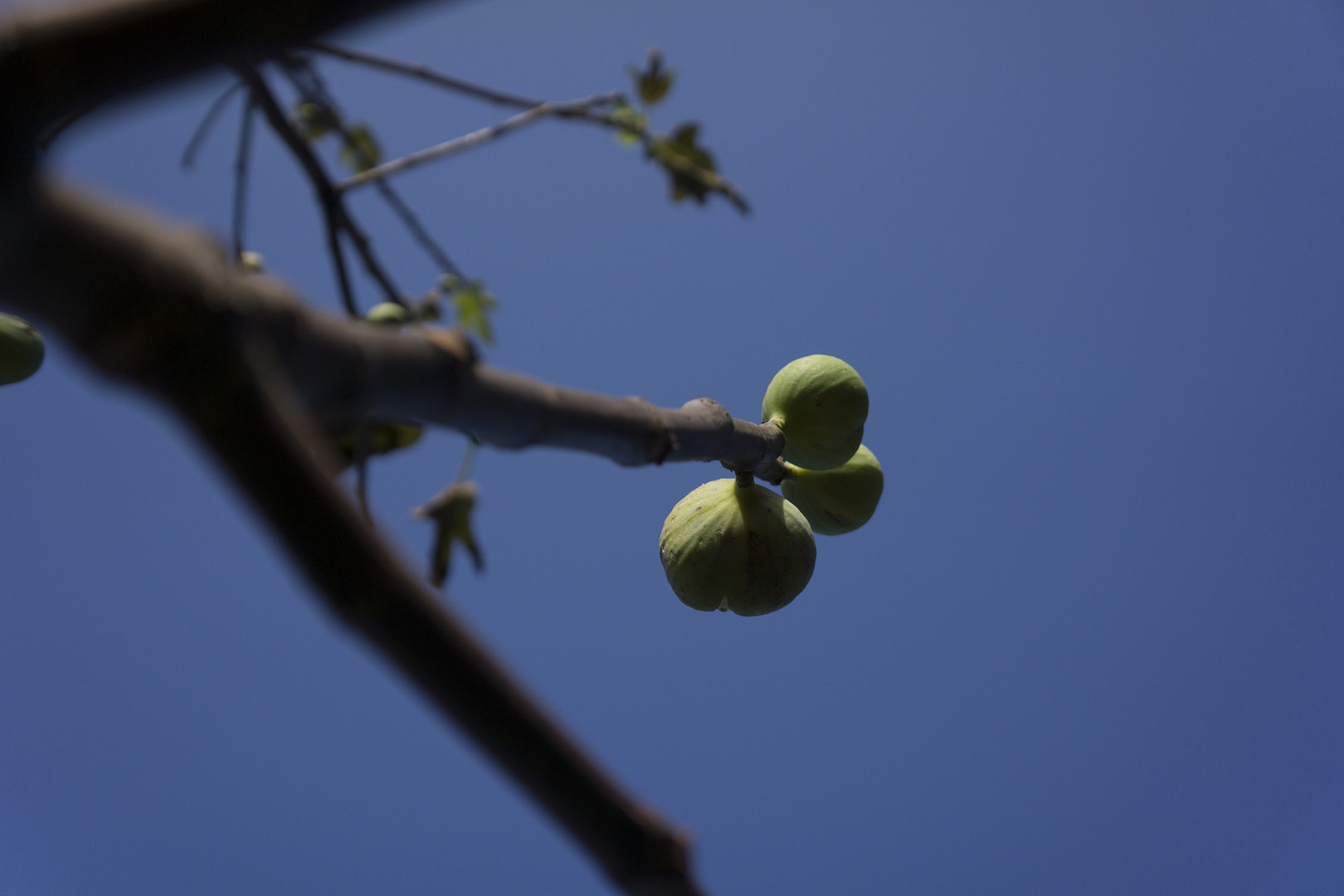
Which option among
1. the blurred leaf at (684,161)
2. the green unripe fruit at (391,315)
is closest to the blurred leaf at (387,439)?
the green unripe fruit at (391,315)

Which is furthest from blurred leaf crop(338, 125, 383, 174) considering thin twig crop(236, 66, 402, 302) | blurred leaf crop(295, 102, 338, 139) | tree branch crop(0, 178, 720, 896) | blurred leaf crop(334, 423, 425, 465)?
tree branch crop(0, 178, 720, 896)

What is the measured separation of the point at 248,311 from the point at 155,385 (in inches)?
3.2

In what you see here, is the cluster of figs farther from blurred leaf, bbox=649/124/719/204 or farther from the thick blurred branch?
the thick blurred branch

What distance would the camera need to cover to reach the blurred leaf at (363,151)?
3.07 meters

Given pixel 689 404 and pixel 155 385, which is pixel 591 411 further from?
pixel 155 385

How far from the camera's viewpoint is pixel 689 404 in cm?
142

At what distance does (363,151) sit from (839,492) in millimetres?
2325

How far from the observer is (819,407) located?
2100mm

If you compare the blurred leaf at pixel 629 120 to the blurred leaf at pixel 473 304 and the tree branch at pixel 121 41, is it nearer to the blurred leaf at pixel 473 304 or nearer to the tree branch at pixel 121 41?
the blurred leaf at pixel 473 304

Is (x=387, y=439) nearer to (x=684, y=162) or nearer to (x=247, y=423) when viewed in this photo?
(x=247, y=423)

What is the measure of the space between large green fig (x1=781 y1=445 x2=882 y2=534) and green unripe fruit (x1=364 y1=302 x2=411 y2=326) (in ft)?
4.05

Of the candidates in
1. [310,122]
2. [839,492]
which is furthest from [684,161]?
[310,122]

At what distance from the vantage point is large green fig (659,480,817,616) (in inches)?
84.9

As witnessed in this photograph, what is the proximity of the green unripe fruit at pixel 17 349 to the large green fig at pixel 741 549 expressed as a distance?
1.82 meters
